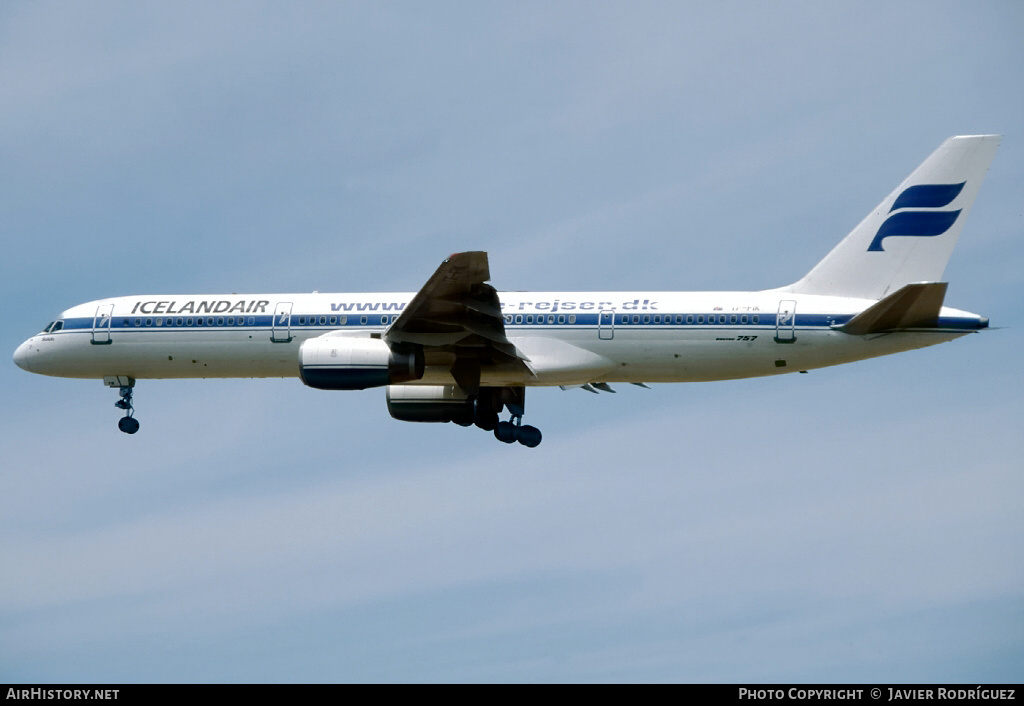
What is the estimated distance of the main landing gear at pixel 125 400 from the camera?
44906mm

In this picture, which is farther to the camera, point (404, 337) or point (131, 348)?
point (131, 348)

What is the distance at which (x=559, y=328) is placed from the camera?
134ft

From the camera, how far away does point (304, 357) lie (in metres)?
39.6

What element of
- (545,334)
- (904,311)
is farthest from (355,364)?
(904,311)

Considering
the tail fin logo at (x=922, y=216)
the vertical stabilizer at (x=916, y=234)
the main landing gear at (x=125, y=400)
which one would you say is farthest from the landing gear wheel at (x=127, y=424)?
the tail fin logo at (x=922, y=216)

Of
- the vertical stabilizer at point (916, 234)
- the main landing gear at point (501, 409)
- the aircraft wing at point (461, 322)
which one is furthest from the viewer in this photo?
the main landing gear at point (501, 409)

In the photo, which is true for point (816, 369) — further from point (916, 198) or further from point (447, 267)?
point (447, 267)

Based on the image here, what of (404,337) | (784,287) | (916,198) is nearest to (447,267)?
(404,337)

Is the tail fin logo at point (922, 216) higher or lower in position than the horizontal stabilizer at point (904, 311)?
higher

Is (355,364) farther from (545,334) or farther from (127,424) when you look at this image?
(127,424)

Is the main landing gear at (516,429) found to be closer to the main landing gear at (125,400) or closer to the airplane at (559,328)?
the airplane at (559,328)

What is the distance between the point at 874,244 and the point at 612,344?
317 inches

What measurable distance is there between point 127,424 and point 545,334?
46.4ft

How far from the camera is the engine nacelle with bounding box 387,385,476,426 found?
4381 cm
